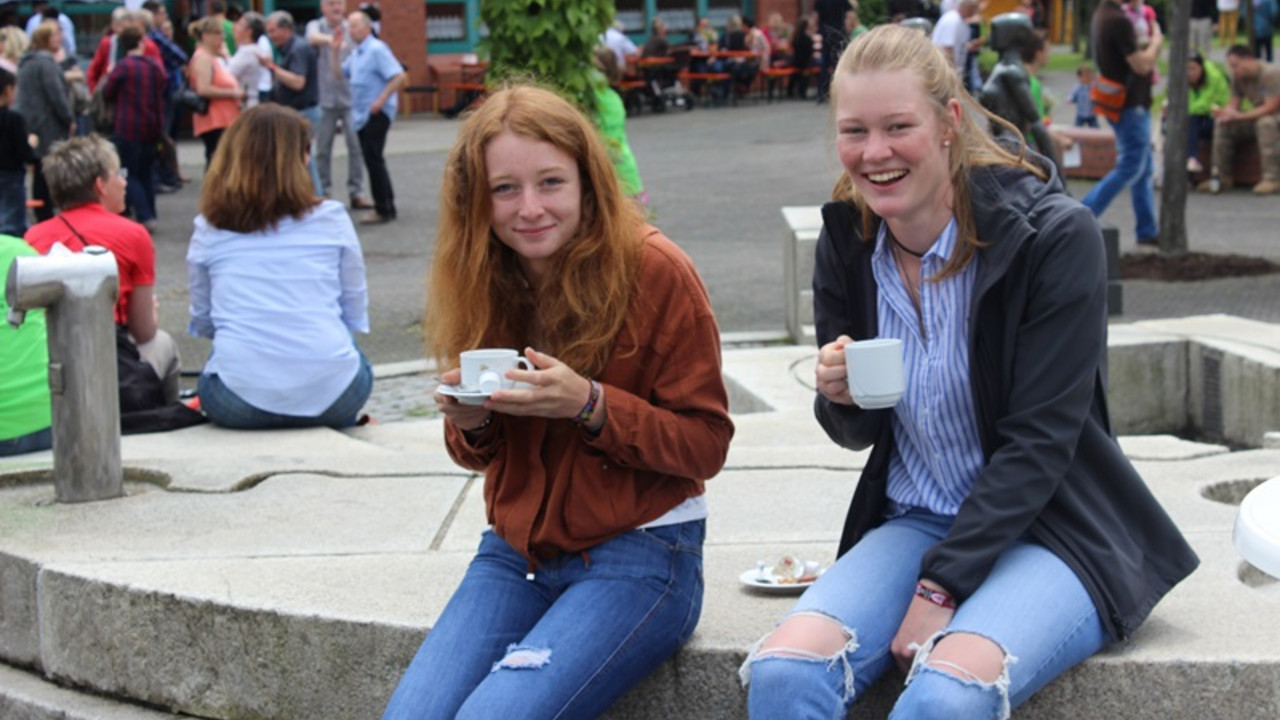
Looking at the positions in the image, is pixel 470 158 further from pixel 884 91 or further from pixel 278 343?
pixel 278 343

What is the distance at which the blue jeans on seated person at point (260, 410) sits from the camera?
6.48 meters

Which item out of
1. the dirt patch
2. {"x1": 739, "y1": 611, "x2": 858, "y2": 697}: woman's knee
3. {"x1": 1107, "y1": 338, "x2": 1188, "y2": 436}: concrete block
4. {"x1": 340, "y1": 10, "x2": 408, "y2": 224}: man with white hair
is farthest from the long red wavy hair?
{"x1": 340, "y1": 10, "x2": 408, "y2": 224}: man with white hair

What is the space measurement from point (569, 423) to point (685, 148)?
18.3m

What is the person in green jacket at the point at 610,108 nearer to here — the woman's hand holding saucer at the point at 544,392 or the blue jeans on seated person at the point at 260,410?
the blue jeans on seated person at the point at 260,410

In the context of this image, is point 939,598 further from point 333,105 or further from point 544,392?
point 333,105

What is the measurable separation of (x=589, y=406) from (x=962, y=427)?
2.30 ft

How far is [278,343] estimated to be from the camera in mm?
6512

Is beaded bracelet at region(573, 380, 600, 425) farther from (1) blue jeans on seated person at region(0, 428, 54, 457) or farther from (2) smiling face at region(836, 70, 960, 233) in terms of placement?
(1) blue jeans on seated person at region(0, 428, 54, 457)

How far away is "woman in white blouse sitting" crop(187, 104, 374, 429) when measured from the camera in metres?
6.46

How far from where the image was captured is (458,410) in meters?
3.36

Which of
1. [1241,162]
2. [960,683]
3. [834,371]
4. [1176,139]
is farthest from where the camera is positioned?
[1241,162]

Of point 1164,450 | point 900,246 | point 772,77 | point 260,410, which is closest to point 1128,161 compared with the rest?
point 1164,450

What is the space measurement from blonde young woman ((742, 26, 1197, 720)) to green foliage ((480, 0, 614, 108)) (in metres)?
6.79

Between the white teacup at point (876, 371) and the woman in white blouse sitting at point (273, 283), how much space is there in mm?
3756
